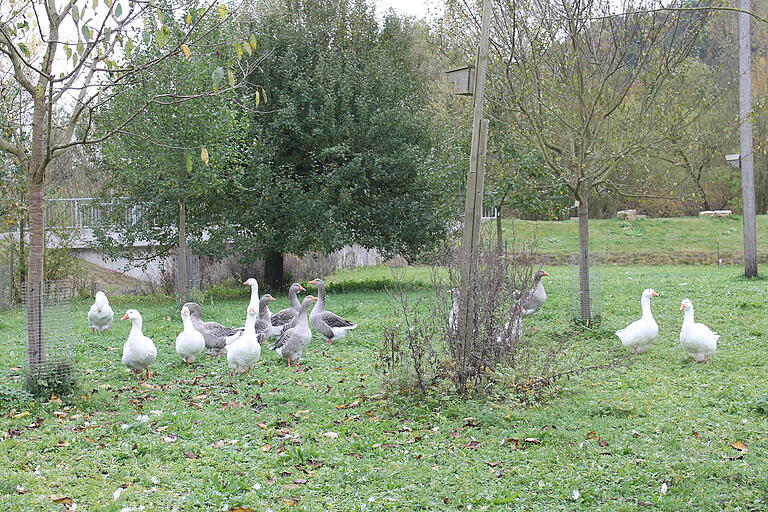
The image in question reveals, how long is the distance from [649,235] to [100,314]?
2457 cm

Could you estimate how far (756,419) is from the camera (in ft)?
22.4

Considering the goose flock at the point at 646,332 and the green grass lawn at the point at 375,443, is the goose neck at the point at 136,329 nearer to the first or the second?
the green grass lawn at the point at 375,443

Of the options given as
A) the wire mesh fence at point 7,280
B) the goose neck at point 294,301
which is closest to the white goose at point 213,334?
the goose neck at point 294,301

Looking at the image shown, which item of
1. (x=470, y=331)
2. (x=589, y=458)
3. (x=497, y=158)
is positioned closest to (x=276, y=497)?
(x=589, y=458)

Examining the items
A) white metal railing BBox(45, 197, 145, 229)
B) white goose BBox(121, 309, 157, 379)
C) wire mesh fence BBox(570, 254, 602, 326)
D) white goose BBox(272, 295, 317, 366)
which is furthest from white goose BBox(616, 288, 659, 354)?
white metal railing BBox(45, 197, 145, 229)

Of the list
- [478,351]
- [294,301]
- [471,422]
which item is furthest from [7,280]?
[471,422]

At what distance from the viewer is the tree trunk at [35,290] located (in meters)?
7.93

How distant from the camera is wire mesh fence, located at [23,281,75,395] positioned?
7.91 metres

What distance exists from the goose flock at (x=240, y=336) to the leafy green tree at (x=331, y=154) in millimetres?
6382

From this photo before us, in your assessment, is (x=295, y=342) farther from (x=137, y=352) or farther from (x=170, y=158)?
(x=170, y=158)

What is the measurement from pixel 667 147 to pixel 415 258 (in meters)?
9.62

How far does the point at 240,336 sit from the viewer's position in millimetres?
10914

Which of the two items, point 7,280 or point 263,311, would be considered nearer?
point 263,311

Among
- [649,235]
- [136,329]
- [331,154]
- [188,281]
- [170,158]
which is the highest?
[331,154]
